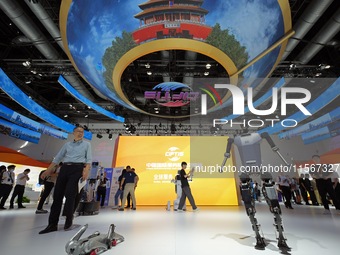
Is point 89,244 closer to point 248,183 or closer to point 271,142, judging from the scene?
point 248,183

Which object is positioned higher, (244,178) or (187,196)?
(244,178)

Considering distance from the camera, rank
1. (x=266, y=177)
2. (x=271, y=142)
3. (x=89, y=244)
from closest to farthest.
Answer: (x=89, y=244), (x=266, y=177), (x=271, y=142)

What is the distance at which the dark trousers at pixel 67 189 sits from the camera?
3293 millimetres

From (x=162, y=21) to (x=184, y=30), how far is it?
70 cm

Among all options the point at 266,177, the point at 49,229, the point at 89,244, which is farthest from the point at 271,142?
the point at 49,229

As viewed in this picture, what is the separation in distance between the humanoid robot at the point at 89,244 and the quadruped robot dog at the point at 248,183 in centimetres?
159

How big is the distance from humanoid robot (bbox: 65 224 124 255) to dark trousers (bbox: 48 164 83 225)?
4.03 ft

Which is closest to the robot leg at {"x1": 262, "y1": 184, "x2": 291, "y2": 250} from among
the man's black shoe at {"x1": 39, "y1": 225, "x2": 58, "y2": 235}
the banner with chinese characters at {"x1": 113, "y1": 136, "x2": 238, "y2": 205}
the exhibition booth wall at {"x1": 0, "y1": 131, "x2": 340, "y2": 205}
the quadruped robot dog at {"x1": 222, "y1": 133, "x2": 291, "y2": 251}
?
the quadruped robot dog at {"x1": 222, "y1": 133, "x2": 291, "y2": 251}

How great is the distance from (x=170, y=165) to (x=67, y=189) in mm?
6769

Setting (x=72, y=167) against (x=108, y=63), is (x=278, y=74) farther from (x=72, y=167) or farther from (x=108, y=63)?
(x=72, y=167)

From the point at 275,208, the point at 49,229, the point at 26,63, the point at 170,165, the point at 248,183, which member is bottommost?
the point at 49,229

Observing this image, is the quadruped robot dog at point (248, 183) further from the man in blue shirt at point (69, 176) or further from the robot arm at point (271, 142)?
the man in blue shirt at point (69, 176)

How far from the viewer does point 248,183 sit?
295cm

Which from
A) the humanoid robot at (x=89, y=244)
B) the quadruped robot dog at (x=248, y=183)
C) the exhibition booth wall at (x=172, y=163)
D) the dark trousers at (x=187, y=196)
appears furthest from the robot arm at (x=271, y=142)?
the exhibition booth wall at (x=172, y=163)
